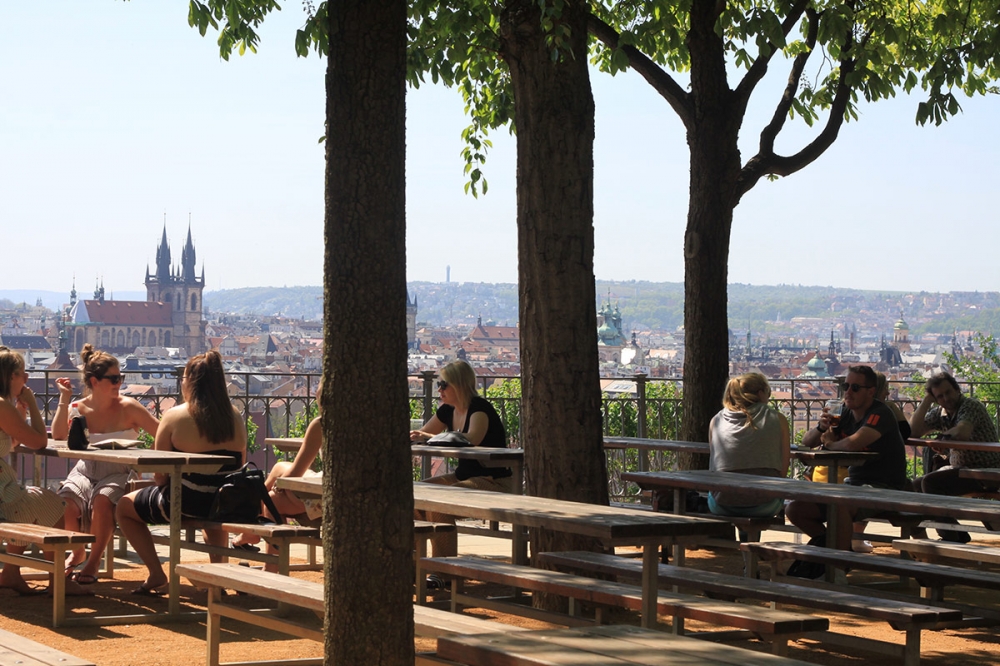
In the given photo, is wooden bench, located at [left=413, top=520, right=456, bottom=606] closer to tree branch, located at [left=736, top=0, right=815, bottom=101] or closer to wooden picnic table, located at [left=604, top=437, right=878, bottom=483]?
wooden picnic table, located at [left=604, top=437, right=878, bottom=483]

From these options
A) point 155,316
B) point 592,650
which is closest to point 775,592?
point 592,650

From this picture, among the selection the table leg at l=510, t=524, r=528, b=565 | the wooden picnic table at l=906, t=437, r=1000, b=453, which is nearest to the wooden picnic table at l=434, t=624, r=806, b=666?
the table leg at l=510, t=524, r=528, b=565

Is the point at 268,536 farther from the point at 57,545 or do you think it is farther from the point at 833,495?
the point at 833,495

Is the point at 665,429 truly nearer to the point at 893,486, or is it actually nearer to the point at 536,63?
the point at 893,486

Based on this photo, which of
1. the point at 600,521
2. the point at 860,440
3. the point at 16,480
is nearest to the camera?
the point at 600,521

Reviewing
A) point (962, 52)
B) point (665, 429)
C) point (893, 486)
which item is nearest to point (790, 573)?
point (893, 486)

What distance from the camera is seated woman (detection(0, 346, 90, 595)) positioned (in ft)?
21.3

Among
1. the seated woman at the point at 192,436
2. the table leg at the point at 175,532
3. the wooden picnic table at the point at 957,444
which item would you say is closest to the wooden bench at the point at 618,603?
the table leg at the point at 175,532

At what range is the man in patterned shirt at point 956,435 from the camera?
27.9 feet

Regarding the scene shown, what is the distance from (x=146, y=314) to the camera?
7431 inches

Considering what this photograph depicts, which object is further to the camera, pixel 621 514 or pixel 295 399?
pixel 295 399

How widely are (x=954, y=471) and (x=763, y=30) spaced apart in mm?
3152

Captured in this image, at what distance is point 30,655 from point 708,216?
6263 mm

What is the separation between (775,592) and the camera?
4.68 m
